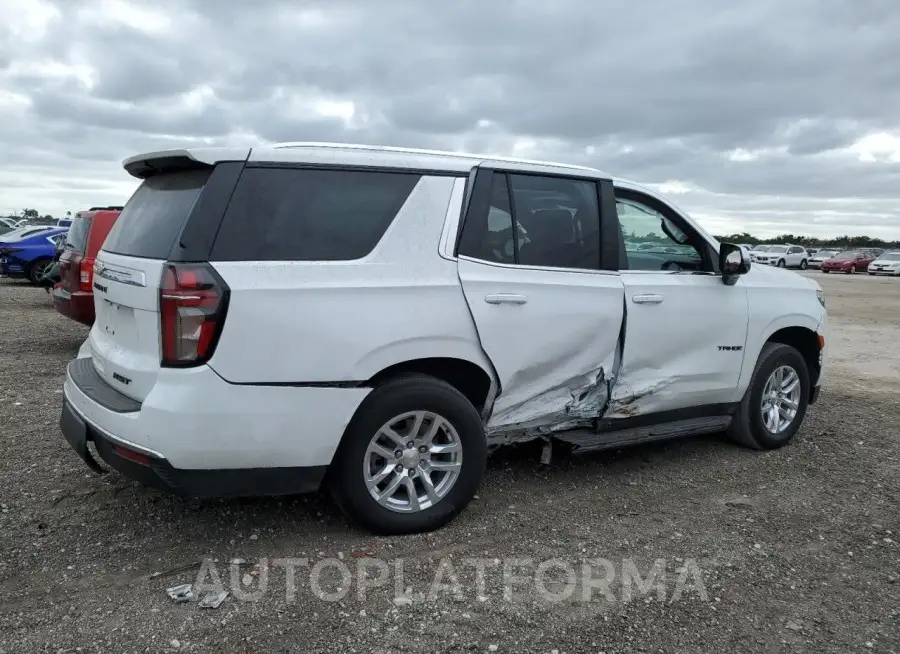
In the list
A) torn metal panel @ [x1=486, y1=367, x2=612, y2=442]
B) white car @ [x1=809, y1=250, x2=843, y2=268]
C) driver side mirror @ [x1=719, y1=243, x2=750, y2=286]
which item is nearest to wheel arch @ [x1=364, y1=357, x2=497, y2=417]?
torn metal panel @ [x1=486, y1=367, x2=612, y2=442]

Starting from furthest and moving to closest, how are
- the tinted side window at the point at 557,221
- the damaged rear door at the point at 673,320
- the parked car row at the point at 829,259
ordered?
1. the parked car row at the point at 829,259
2. the damaged rear door at the point at 673,320
3. the tinted side window at the point at 557,221

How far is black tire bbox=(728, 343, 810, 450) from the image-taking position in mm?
5402

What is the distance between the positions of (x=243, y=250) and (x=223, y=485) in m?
1.06

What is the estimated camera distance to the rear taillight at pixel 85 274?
7.86 m

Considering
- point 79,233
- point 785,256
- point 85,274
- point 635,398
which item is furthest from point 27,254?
point 785,256

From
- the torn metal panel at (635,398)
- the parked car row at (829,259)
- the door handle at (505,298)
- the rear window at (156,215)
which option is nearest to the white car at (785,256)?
the parked car row at (829,259)

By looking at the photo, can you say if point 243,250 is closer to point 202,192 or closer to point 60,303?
point 202,192

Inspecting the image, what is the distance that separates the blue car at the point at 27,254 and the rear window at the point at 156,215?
49.5 feet

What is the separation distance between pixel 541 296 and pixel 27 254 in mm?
16797

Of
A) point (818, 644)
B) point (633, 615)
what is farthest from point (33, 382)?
point (818, 644)

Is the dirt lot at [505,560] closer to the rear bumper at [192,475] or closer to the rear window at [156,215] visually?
the rear bumper at [192,475]

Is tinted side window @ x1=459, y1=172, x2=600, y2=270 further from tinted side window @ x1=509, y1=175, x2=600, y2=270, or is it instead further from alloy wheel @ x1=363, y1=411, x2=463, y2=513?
alloy wheel @ x1=363, y1=411, x2=463, y2=513

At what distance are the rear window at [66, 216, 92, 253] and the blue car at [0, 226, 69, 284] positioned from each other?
9.32 metres
